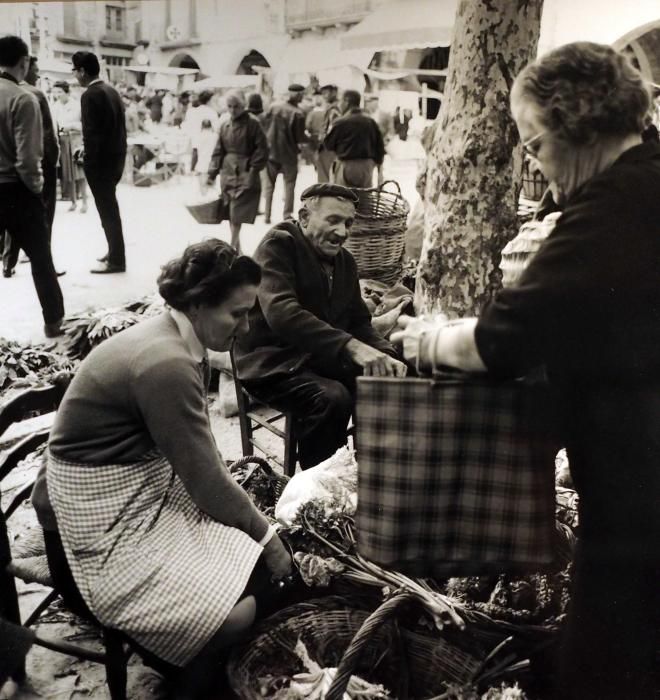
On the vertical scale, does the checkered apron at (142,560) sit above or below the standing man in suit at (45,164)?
below

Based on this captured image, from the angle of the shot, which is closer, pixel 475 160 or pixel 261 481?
pixel 261 481

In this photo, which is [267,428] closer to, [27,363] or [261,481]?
[261,481]

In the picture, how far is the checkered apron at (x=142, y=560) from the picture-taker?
1808 millimetres

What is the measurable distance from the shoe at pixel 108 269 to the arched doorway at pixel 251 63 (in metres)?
1.49

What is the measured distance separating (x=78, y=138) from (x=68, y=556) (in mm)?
3680

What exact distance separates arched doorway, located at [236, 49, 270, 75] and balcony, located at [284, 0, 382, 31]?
0.33 m

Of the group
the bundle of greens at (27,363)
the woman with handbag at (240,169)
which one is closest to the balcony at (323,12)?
the woman with handbag at (240,169)

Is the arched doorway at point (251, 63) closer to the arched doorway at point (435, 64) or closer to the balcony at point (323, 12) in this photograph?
the balcony at point (323, 12)

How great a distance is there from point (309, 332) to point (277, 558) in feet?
3.63

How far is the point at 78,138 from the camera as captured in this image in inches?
190

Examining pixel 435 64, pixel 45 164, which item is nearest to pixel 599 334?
pixel 435 64

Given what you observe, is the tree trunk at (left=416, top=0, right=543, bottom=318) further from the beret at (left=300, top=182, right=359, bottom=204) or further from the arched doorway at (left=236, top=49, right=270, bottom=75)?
the arched doorway at (left=236, top=49, right=270, bottom=75)

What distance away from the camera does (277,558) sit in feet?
Answer: 6.74

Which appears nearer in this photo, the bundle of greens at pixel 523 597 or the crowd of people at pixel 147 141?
the bundle of greens at pixel 523 597
